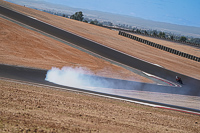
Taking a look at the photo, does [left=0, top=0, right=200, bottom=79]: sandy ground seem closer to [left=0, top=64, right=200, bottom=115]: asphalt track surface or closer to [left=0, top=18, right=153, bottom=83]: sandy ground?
[left=0, top=18, right=153, bottom=83]: sandy ground

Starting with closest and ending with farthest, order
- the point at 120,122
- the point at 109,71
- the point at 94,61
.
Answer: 1. the point at 120,122
2. the point at 109,71
3. the point at 94,61

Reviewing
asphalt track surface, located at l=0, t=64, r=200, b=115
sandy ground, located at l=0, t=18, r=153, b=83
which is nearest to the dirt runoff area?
asphalt track surface, located at l=0, t=64, r=200, b=115

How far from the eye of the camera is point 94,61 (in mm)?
27641

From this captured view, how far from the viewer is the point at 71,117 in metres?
9.87

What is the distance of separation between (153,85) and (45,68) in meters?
9.80

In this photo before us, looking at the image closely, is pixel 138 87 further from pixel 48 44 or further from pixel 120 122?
pixel 48 44

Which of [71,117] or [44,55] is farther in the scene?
[44,55]

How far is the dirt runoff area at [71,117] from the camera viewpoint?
28.5 ft

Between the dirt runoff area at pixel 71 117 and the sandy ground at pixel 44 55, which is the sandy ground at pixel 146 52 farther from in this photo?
the dirt runoff area at pixel 71 117

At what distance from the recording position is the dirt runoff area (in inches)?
342

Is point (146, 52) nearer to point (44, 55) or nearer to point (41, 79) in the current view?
point (44, 55)

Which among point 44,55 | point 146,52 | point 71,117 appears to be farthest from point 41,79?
point 146,52

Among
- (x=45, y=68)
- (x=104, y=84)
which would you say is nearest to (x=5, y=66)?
(x=45, y=68)

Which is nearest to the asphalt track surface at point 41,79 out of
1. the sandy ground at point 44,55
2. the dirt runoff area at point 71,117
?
the sandy ground at point 44,55
